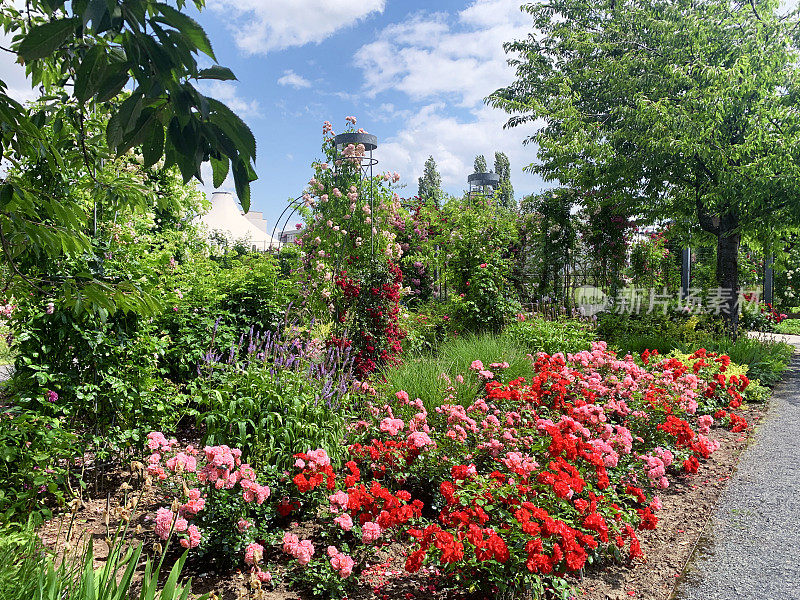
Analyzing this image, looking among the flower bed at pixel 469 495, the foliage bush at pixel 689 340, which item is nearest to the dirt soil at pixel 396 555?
the flower bed at pixel 469 495

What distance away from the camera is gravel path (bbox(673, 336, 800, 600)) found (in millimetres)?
2512

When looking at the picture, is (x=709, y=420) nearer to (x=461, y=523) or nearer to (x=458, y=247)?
(x=461, y=523)

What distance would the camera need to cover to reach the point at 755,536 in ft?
9.97

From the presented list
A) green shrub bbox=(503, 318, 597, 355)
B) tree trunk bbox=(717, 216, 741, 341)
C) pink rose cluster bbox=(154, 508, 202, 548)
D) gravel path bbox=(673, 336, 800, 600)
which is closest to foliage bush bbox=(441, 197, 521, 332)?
green shrub bbox=(503, 318, 597, 355)

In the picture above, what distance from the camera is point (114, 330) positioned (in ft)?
10.7

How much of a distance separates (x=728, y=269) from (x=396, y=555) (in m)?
9.47

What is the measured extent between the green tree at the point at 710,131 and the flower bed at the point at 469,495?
5.74 meters

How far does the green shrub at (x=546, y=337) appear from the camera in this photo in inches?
246

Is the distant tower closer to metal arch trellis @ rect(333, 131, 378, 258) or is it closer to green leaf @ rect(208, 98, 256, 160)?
metal arch trellis @ rect(333, 131, 378, 258)

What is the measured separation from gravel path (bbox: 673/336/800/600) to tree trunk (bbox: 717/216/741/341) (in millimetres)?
5174

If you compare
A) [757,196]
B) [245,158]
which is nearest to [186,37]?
[245,158]

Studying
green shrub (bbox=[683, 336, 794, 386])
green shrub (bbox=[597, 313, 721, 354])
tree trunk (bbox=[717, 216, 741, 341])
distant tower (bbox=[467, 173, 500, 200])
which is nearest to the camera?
green shrub (bbox=[683, 336, 794, 386])

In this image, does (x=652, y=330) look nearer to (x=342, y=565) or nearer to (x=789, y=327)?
(x=342, y=565)

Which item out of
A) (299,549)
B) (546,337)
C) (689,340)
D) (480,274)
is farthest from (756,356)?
(299,549)
